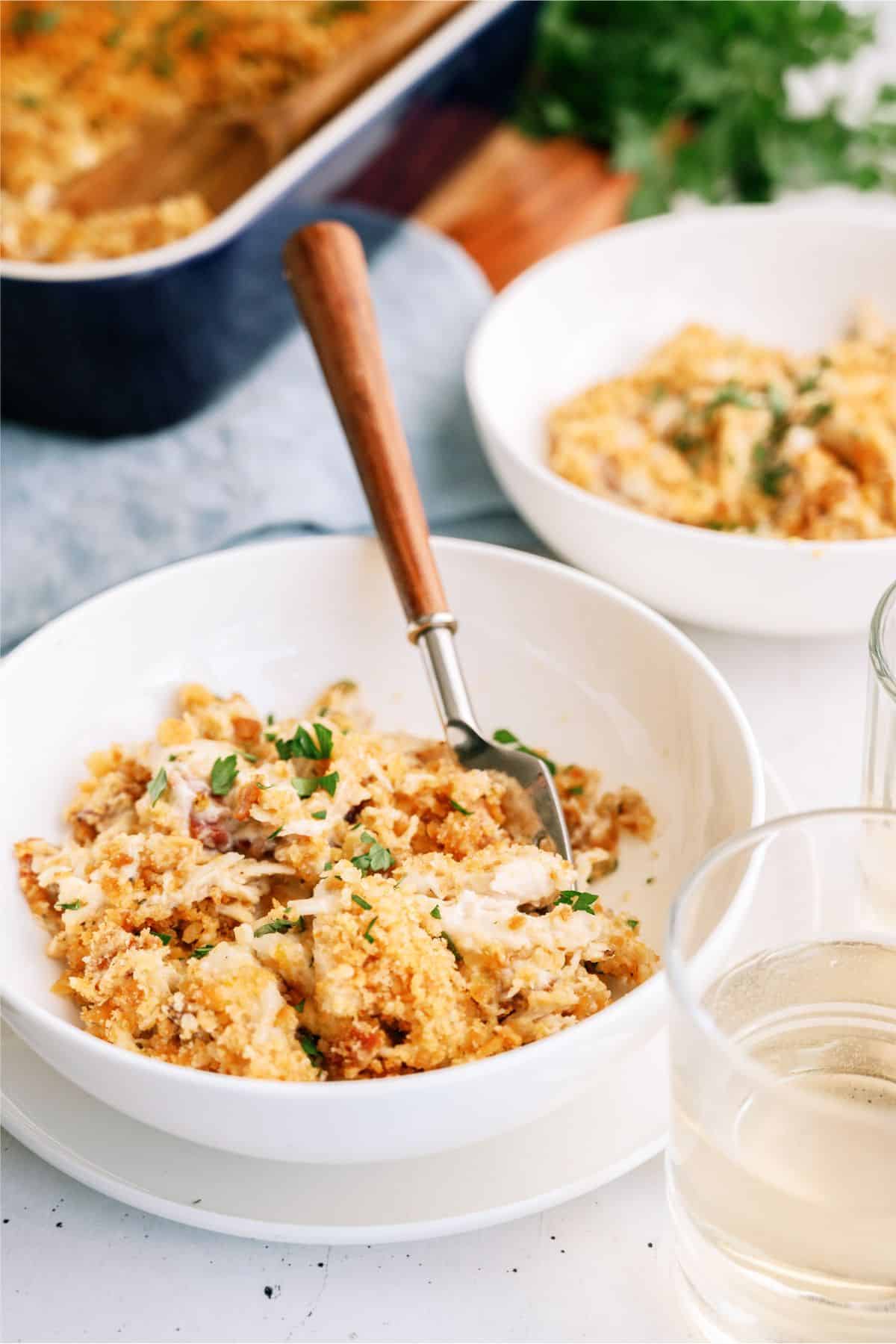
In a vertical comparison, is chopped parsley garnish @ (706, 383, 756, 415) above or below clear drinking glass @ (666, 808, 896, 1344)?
below

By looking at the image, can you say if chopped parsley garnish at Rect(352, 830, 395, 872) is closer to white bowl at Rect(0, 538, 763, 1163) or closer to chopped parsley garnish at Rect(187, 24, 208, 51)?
white bowl at Rect(0, 538, 763, 1163)

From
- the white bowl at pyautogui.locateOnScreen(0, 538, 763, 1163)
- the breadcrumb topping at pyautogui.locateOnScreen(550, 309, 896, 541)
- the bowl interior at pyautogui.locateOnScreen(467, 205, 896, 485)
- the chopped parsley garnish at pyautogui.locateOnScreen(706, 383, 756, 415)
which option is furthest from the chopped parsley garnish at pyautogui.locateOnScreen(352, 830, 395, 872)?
the bowl interior at pyautogui.locateOnScreen(467, 205, 896, 485)

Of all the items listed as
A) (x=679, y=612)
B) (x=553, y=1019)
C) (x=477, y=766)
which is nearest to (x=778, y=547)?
(x=679, y=612)

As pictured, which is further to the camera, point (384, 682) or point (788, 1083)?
point (384, 682)

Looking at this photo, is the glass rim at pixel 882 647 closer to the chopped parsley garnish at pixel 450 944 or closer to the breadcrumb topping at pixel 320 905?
the breadcrumb topping at pixel 320 905

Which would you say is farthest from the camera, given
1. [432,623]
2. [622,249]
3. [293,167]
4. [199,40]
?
[199,40]

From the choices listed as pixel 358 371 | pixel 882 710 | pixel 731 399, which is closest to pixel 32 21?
pixel 358 371

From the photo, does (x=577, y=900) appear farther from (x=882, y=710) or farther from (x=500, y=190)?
(x=500, y=190)

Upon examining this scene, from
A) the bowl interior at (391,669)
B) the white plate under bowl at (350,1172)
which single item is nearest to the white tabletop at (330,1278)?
the white plate under bowl at (350,1172)
